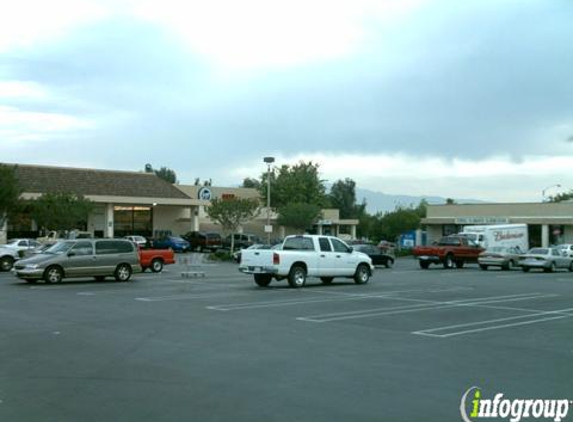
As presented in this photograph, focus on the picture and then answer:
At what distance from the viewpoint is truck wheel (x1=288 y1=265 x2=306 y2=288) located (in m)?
25.5

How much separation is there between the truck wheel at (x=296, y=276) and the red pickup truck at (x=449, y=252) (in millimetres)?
18122

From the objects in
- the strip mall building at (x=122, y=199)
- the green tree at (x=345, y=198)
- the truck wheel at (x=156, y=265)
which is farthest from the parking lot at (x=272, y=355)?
the green tree at (x=345, y=198)

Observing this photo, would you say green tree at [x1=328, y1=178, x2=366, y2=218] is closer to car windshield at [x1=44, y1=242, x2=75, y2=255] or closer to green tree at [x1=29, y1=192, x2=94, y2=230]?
green tree at [x1=29, y1=192, x2=94, y2=230]

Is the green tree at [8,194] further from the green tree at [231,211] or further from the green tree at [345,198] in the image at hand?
the green tree at [345,198]

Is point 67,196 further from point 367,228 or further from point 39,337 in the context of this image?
point 367,228

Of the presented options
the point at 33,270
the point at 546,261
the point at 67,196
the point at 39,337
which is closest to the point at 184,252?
the point at 67,196

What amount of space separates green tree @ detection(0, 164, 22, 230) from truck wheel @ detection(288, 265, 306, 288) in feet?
85.4

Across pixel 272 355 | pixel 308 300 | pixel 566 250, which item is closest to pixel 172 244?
pixel 566 250

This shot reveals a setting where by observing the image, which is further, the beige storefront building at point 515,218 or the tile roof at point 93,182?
the beige storefront building at point 515,218

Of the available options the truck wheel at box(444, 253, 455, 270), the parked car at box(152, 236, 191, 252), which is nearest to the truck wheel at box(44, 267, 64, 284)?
the truck wheel at box(444, 253, 455, 270)

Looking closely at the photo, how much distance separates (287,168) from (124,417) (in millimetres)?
87765

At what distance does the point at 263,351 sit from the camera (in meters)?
11.9

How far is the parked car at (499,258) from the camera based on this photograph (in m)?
41.6

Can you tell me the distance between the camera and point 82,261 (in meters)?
27.8
